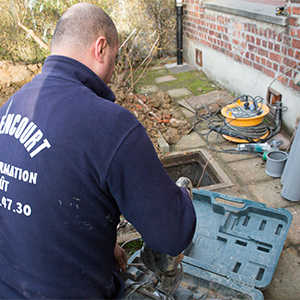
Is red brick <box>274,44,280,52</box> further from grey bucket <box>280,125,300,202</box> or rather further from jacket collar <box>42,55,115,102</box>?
jacket collar <box>42,55,115,102</box>

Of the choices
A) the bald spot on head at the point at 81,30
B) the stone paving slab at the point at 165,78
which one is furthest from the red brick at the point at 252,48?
the bald spot on head at the point at 81,30

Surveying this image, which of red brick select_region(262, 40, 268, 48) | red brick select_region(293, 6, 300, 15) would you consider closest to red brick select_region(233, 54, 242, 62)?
red brick select_region(262, 40, 268, 48)

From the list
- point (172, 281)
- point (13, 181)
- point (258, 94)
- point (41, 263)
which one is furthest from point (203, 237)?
point (258, 94)

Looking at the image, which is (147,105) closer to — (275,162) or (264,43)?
(264,43)

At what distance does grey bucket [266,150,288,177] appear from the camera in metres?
3.08

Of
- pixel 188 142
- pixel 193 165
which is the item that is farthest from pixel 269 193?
pixel 188 142

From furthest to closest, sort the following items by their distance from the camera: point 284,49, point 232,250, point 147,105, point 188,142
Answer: point 147,105 < point 188,142 < point 284,49 < point 232,250

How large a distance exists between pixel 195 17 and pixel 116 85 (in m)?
2.52

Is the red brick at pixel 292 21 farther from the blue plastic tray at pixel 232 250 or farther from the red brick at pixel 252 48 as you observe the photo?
the blue plastic tray at pixel 232 250

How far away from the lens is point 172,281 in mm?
1667

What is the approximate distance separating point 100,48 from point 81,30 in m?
0.11

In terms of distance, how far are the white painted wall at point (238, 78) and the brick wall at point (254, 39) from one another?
0.28ft

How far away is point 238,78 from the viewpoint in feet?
16.2

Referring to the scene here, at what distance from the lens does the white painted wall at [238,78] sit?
3712 millimetres
